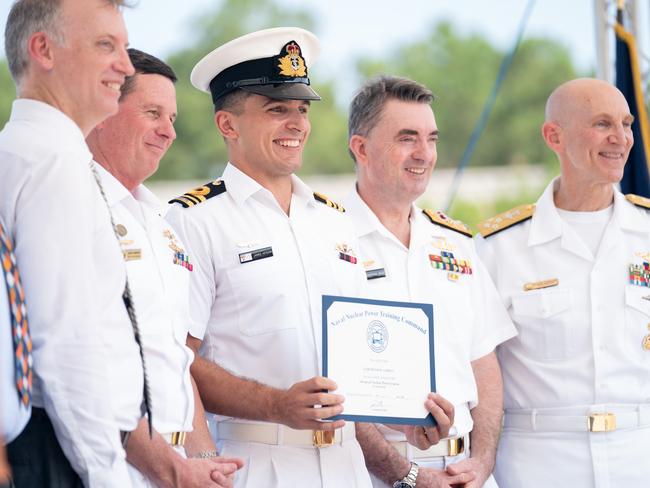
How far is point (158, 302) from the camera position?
2.87m

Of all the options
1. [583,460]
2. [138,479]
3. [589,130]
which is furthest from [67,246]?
[589,130]

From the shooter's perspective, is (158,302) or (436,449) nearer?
(158,302)

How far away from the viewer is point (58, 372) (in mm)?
2314

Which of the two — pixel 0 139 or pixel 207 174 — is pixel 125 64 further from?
pixel 207 174

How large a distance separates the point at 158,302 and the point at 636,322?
2147 mm

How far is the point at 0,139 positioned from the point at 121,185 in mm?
595

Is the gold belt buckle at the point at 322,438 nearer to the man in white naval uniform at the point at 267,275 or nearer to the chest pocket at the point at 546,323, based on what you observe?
the man in white naval uniform at the point at 267,275

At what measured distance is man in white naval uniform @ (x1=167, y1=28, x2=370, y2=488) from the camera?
3281 millimetres

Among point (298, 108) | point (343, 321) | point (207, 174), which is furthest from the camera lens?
point (207, 174)

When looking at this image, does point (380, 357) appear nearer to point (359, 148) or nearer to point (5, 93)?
point (359, 148)

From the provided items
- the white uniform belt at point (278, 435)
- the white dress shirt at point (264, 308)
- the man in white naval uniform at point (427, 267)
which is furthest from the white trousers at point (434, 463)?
the white uniform belt at point (278, 435)

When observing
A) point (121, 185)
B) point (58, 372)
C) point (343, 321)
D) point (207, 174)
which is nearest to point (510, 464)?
point (343, 321)

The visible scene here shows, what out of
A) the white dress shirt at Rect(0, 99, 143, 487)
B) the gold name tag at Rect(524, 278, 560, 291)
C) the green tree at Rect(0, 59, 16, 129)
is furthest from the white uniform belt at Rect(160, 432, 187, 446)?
the green tree at Rect(0, 59, 16, 129)

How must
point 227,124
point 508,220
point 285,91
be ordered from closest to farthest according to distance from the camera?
point 285,91
point 227,124
point 508,220
